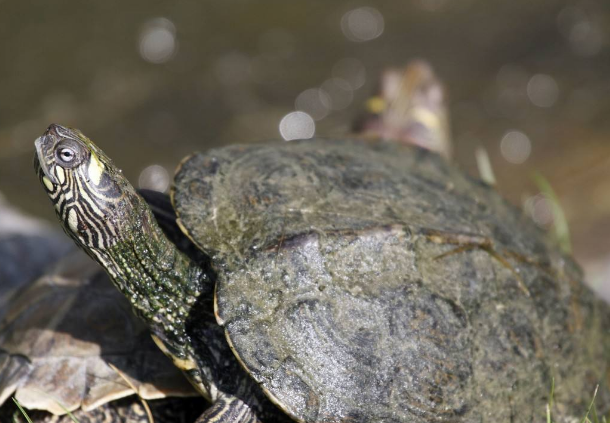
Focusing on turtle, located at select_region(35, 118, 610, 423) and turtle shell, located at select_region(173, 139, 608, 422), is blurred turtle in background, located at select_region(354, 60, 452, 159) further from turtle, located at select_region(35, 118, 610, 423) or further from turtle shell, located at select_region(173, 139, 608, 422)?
turtle, located at select_region(35, 118, 610, 423)

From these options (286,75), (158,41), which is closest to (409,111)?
(286,75)

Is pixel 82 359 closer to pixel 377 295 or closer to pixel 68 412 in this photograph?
pixel 68 412

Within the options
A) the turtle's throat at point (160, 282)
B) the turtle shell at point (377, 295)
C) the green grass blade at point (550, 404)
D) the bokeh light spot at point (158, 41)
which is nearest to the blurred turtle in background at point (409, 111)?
the turtle shell at point (377, 295)

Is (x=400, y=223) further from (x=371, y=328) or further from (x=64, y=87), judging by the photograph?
(x=64, y=87)

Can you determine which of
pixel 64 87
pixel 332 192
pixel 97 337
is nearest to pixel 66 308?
pixel 97 337

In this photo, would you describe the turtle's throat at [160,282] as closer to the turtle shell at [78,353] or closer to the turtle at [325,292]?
the turtle at [325,292]

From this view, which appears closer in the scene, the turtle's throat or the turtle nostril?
the turtle nostril

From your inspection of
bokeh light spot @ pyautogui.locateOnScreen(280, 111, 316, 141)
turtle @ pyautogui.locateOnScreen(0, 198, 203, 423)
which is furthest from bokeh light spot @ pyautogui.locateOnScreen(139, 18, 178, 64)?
turtle @ pyautogui.locateOnScreen(0, 198, 203, 423)
